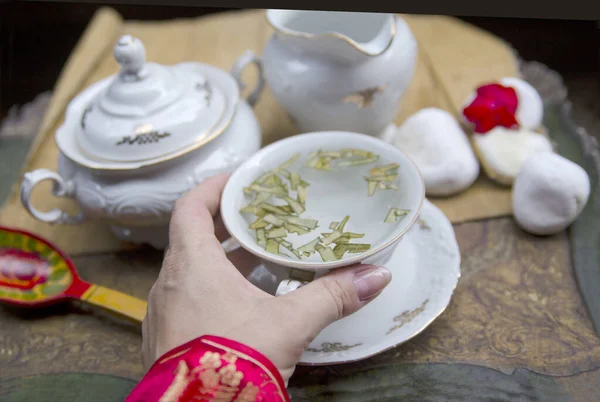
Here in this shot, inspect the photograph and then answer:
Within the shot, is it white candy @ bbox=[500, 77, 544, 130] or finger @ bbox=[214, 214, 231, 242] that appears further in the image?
white candy @ bbox=[500, 77, 544, 130]

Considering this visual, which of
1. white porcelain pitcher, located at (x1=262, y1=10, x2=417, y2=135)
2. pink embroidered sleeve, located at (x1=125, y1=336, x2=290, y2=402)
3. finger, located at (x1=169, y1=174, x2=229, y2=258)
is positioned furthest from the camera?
white porcelain pitcher, located at (x1=262, y1=10, x2=417, y2=135)

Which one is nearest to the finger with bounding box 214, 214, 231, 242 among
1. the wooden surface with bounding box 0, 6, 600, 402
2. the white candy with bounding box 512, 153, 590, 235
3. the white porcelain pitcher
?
the wooden surface with bounding box 0, 6, 600, 402

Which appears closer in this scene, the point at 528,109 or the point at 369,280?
the point at 369,280

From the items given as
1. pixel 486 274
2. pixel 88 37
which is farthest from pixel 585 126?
pixel 88 37

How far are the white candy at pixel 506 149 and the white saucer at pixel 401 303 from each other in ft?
0.61

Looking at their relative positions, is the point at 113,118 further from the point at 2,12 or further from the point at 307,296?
the point at 2,12

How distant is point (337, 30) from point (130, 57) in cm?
36

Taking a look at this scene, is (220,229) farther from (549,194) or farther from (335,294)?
(549,194)

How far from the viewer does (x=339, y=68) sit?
80cm

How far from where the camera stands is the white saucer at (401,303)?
0.60m

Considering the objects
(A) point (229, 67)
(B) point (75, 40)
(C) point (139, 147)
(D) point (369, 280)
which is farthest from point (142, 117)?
(B) point (75, 40)

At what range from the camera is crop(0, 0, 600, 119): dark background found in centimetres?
111

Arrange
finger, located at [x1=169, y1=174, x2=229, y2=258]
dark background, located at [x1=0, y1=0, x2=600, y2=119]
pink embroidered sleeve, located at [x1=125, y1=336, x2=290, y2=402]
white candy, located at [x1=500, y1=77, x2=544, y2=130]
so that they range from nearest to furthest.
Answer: pink embroidered sleeve, located at [x1=125, y1=336, x2=290, y2=402] → finger, located at [x1=169, y1=174, x2=229, y2=258] → white candy, located at [x1=500, y1=77, x2=544, y2=130] → dark background, located at [x1=0, y1=0, x2=600, y2=119]

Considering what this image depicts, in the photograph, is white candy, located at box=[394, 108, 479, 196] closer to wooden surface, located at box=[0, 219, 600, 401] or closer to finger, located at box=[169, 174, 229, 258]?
wooden surface, located at box=[0, 219, 600, 401]
